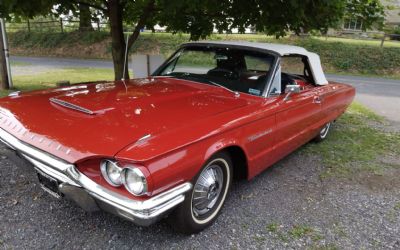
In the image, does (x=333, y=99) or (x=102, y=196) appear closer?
(x=102, y=196)

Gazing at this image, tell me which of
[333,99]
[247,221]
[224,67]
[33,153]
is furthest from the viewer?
[333,99]

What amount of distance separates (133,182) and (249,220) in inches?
52.6

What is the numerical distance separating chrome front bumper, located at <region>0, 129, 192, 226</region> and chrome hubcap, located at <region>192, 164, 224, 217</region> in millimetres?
358

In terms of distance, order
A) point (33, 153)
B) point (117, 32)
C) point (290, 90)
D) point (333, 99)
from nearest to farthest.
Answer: point (33, 153) < point (290, 90) < point (333, 99) < point (117, 32)

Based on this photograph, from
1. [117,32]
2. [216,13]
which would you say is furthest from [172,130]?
[117,32]

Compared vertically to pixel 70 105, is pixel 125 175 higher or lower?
lower

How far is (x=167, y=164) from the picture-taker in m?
2.33

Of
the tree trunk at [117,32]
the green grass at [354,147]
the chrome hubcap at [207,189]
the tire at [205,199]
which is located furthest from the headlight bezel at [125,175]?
the tree trunk at [117,32]

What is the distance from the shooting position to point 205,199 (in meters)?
2.99

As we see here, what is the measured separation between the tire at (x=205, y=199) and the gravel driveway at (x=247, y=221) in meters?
0.11

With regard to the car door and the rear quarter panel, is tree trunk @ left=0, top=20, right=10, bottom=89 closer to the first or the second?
the car door

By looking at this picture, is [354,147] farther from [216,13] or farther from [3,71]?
[3,71]

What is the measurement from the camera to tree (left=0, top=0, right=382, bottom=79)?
16.7 feet

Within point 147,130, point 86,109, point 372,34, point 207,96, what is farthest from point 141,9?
point 372,34
